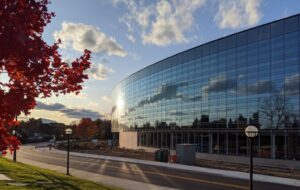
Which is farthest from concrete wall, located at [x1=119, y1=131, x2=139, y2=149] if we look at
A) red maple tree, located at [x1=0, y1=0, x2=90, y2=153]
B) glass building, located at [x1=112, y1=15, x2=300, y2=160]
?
red maple tree, located at [x1=0, y1=0, x2=90, y2=153]

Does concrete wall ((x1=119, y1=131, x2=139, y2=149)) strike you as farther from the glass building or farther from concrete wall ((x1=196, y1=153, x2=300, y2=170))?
concrete wall ((x1=196, y1=153, x2=300, y2=170))

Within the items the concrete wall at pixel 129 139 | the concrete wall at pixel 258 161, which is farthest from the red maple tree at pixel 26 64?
the concrete wall at pixel 129 139

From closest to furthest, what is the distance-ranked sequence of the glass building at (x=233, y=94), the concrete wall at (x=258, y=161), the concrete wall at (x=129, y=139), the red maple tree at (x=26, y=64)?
the red maple tree at (x=26, y=64)
the concrete wall at (x=258, y=161)
the glass building at (x=233, y=94)
the concrete wall at (x=129, y=139)

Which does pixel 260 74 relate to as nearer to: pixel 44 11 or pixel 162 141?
pixel 162 141

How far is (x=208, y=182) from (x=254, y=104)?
23.0 m

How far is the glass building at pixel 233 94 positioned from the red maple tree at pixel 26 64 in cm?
3705

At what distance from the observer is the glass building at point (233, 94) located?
144 ft

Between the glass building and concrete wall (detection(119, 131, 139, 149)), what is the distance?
298 inches

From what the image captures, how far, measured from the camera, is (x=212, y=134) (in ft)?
185

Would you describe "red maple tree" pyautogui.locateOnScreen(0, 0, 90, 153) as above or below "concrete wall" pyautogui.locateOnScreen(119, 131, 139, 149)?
above

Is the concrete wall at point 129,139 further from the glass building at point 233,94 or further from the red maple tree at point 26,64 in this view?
the red maple tree at point 26,64

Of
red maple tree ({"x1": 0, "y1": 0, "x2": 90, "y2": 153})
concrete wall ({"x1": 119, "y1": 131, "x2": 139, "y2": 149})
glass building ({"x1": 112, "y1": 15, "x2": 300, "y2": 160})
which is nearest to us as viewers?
red maple tree ({"x1": 0, "y1": 0, "x2": 90, "y2": 153})

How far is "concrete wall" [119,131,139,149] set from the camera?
282 feet

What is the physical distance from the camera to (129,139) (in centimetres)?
9038
